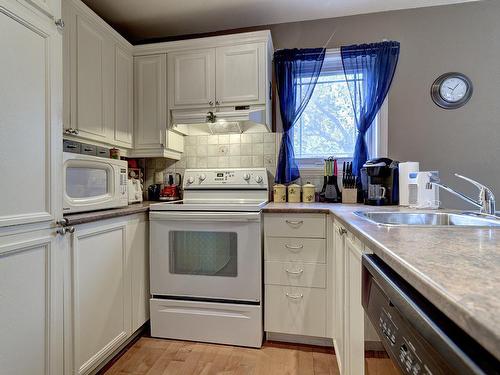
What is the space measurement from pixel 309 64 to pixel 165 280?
6.78 ft

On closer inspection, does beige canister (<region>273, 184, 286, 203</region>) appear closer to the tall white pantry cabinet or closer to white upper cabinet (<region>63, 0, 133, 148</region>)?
white upper cabinet (<region>63, 0, 133, 148</region>)

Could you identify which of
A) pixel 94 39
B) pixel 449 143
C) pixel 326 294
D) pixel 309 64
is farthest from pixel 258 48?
pixel 326 294

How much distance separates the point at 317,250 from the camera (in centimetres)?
178

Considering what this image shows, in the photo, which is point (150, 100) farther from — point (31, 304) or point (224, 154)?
point (31, 304)

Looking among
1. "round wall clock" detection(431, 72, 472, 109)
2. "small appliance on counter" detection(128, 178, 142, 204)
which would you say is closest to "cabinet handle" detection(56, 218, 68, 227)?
"small appliance on counter" detection(128, 178, 142, 204)

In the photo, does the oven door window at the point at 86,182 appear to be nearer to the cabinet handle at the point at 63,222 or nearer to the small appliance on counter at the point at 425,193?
the cabinet handle at the point at 63,222

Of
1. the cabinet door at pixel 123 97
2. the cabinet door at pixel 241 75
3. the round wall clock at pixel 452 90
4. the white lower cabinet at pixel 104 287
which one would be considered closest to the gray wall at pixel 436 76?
the round wall clock at pixel 452 90

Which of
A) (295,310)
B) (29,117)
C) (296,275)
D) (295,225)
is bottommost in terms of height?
(295,310)

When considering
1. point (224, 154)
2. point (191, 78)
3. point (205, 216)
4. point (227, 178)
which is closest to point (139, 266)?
point (205, 216)

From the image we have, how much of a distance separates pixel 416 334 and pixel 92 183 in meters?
1.67

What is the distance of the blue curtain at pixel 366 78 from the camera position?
218 cm

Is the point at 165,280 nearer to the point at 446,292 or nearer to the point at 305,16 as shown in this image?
the point at 446,292

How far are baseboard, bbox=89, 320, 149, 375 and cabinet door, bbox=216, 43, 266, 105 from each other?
181cm

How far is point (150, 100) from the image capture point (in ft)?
7.59
